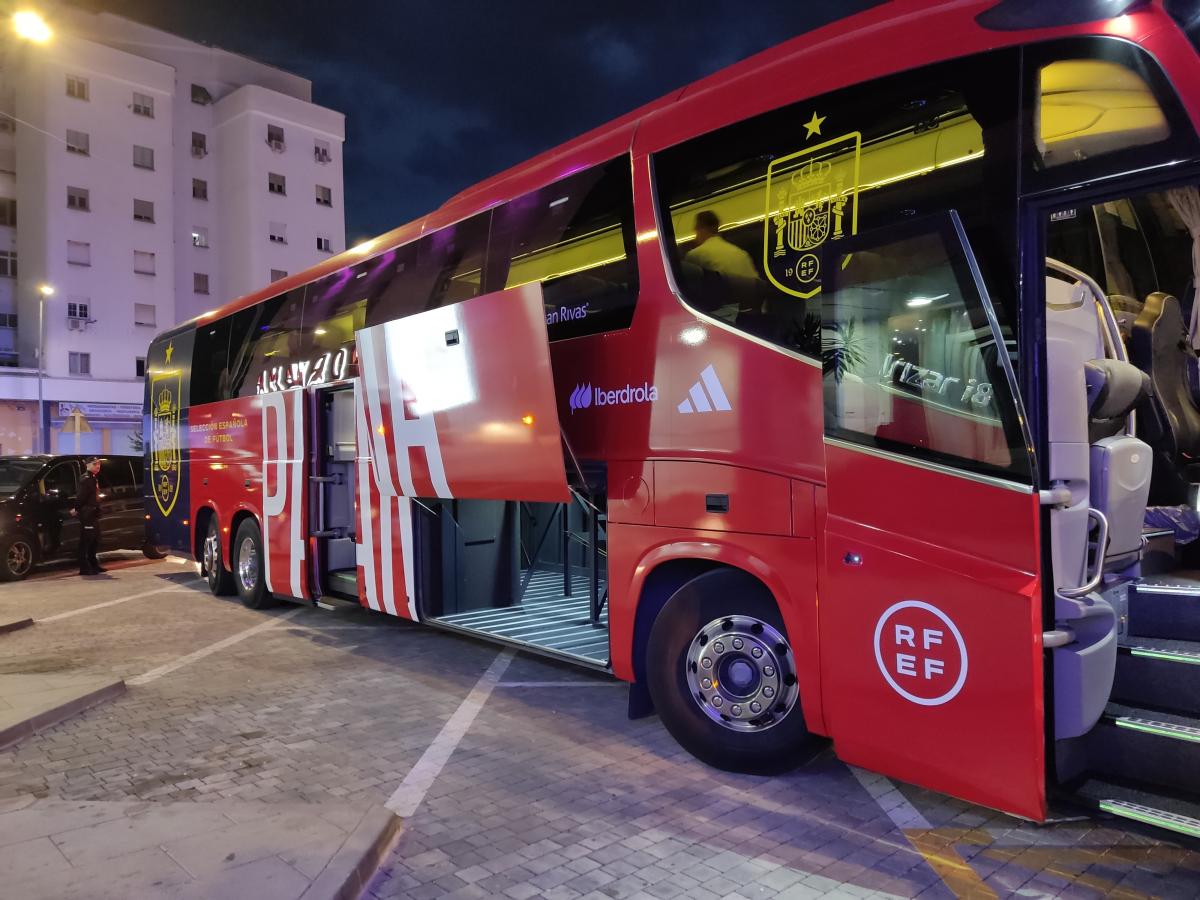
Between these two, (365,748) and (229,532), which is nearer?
(365,748)

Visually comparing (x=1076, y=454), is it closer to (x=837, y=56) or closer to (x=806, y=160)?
(x=806, y=160)

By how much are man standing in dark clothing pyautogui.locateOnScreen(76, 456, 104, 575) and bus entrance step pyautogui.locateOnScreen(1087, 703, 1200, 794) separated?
14.1m

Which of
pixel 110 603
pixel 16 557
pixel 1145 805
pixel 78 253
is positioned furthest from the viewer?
pixel 78 253

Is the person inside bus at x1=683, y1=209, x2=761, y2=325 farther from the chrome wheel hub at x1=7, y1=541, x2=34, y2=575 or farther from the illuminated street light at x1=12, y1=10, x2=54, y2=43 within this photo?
the chrome wheel hub at x1=7, y1=541, x2=34, y2=575

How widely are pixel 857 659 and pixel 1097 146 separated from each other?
233 cm

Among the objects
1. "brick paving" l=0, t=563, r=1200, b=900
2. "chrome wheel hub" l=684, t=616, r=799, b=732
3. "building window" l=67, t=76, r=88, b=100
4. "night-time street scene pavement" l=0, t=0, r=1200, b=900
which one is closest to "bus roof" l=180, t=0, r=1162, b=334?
"night-time street scene pavement" l=0, t=0, r=1200, b=900

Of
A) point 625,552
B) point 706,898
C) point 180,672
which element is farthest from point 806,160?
point 180,672

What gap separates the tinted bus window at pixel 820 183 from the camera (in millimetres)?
3547

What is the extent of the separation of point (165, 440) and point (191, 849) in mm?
10031

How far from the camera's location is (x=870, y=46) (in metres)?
3.99

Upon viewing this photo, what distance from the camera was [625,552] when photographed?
517cm

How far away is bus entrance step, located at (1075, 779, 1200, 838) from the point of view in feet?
10.2

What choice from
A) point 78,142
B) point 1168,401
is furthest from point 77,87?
point 1168,401

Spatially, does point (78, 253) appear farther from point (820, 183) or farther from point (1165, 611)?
point (1165, 611)
